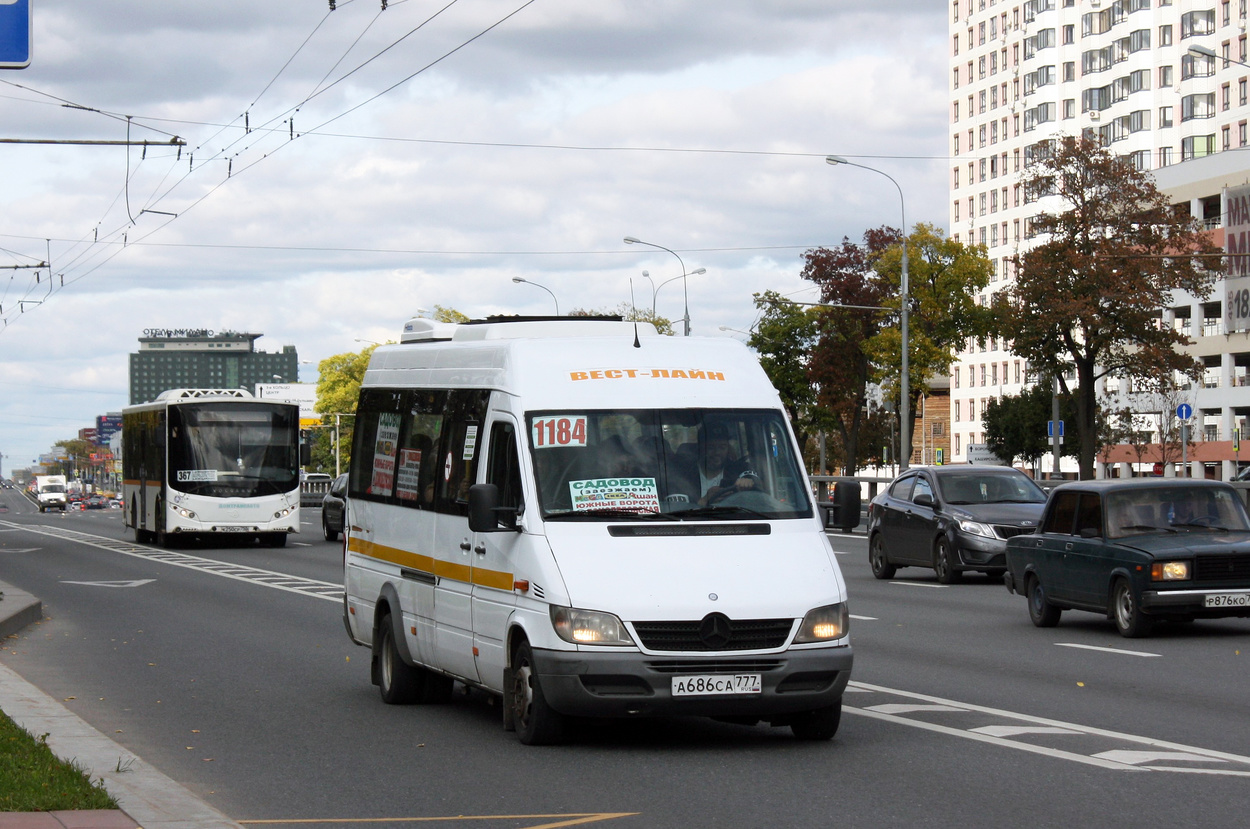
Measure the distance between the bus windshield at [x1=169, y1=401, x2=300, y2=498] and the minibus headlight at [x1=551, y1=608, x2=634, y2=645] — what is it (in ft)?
95.5

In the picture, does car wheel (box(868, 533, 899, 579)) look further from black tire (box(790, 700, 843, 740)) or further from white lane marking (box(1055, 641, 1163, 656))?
black tire (box(790, 700, 843, 740))

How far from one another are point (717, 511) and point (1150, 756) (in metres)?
2.61

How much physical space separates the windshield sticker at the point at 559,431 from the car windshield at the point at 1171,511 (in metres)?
8.24

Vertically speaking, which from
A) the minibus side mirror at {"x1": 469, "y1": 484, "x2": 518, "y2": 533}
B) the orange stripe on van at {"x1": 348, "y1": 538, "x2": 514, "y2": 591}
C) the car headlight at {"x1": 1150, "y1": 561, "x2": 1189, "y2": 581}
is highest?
the minibus side mirror at {"x1": 469, "y1": 484, "x2": 518, "y2": 533}

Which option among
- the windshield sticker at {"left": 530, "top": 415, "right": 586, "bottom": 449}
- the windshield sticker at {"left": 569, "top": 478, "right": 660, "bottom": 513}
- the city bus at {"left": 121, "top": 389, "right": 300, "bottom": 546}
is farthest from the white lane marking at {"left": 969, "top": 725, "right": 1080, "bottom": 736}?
the city bus at {"left": 121, "top": 389, "right": 300, "bottom": 546}

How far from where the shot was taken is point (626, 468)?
1013 centimetres

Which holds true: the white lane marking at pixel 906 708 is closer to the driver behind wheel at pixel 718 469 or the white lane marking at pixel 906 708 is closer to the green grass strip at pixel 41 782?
the driver behind wheel at pixel 718 469

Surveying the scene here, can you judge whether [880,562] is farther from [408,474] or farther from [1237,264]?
[1237,264]

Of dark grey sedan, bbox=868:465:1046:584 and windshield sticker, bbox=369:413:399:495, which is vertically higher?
windshield sticker, bbox=369:413:399:495

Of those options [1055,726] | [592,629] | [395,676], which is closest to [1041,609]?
[1055,726]

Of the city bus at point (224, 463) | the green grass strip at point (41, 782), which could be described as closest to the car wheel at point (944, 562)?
the green grass strip at point (41, 782)

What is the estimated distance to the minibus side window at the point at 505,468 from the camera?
401 inches

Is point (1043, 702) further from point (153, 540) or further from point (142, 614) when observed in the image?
point (153, 540)

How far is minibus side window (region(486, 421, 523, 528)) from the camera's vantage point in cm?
1018
